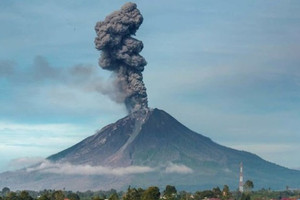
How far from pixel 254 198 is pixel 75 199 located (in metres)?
50.2

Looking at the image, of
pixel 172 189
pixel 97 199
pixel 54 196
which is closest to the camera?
pixel 97 199

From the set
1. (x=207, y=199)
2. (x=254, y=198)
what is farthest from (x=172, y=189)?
(x=254, y=198)

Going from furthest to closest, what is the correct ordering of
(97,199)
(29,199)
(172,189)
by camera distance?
(172,189) < (29,199) < (97,199)

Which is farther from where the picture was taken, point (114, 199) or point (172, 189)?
point (172, 189)

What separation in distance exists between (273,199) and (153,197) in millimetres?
70099

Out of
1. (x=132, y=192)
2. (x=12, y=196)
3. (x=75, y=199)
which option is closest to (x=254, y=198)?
(x=75, y=199)

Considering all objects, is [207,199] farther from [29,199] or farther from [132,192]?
[29,199]

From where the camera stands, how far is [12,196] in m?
144

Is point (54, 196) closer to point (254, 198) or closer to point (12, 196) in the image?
point (12, 196)

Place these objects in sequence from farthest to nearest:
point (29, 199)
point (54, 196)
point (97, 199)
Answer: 1. point (54, 196)
2. point (29, 199)
3. point (97, 199)

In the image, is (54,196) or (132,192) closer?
(132,192)

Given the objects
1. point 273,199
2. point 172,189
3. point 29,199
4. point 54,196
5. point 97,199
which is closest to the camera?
point 97,199

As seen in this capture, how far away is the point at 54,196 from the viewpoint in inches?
5935

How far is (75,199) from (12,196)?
28.1 meters
